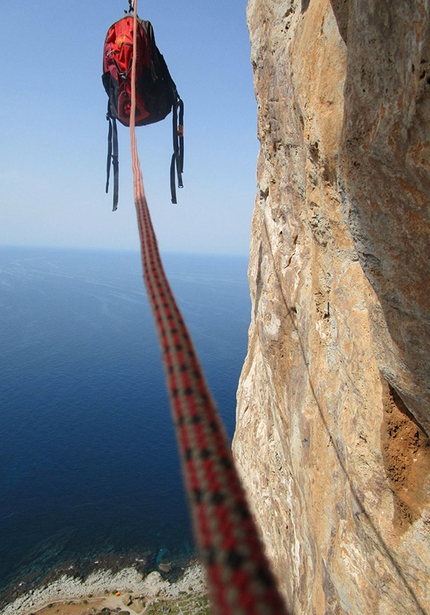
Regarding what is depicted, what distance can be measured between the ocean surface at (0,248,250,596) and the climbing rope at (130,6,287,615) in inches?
1491

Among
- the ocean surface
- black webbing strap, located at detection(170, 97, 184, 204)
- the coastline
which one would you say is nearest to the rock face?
black webbing strap, located at detection(170, 97, 184, 204)

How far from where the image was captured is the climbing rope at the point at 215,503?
95 centimetres

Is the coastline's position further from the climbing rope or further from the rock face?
the climbing rope

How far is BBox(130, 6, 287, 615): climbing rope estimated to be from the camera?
95 centimetres

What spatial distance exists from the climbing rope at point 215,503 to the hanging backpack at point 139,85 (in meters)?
6.47

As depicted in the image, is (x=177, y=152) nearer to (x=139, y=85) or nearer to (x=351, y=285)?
(x=139, y=85)

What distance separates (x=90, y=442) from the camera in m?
47.6

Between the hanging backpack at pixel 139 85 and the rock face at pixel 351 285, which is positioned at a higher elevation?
the hanging backpack at pixel 139 85

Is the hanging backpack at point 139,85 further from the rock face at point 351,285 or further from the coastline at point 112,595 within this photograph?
the coastline at point 112,595

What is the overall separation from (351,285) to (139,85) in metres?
6.33

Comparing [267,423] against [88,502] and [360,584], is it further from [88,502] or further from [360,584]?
[88,502]

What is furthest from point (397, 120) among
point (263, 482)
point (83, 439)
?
point (83, 439)

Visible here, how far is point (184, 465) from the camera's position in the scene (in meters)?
1.31

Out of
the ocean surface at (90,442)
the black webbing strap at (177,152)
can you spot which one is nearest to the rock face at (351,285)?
the black webbing strap at (177,152)
